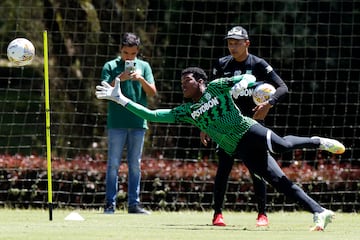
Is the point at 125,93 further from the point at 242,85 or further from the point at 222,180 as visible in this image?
the point at 242,85

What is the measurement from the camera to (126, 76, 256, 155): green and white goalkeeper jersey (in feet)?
28.1

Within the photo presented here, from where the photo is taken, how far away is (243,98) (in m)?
9.44

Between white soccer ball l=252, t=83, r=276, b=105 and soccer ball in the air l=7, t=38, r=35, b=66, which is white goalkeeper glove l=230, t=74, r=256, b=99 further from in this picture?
soccer ball in the air l=7, t=38, r=35, b=66

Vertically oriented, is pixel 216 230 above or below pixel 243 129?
below

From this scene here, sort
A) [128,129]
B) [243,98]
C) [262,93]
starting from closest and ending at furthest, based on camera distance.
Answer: [262,93], [243,98], [128,129]

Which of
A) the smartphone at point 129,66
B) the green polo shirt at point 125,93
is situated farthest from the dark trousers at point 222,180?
the green polo shirt at point 125,93

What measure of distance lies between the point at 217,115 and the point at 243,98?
863mm

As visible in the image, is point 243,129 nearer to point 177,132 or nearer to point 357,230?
point 357,230

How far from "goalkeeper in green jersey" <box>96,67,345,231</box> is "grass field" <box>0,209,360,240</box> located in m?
0.49

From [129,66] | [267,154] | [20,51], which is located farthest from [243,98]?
[20,51]

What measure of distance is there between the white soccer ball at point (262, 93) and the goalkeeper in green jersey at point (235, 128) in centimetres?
69

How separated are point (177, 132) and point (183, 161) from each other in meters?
1.14

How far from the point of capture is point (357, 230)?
8617mm

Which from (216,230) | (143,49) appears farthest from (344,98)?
(216,230)
